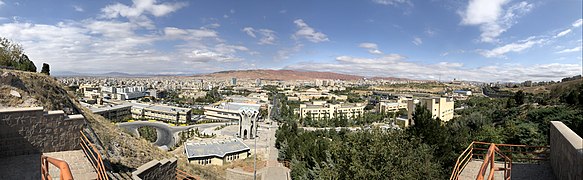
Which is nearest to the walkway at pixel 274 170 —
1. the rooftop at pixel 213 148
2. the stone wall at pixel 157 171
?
the rooftop at pixel 213 148

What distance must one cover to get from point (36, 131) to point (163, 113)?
1706 inches

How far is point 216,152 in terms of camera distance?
20.1m

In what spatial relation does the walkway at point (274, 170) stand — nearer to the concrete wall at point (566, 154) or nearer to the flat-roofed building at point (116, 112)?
the concrete wall at point (566, 154)

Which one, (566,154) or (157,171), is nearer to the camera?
(566,154)

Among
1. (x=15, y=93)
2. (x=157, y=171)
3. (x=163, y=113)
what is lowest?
(x=163, y=113)

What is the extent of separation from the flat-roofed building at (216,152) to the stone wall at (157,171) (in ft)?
41.0

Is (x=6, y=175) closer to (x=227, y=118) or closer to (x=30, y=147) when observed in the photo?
(x=30, y=147)

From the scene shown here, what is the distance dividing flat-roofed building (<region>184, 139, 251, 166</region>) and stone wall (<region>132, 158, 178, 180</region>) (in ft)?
41.0

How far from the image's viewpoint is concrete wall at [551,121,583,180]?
121 inches

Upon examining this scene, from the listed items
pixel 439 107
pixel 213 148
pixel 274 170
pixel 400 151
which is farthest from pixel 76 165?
pixel 439 107

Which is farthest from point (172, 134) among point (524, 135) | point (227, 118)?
point (524, 135)

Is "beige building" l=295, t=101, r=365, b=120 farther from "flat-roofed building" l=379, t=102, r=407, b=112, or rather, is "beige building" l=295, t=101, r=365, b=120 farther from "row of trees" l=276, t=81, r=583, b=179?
"row of trees" l=276, t=81, r=583, b=179

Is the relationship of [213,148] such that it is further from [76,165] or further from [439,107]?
[439,107]

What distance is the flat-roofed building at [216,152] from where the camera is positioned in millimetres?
19109
